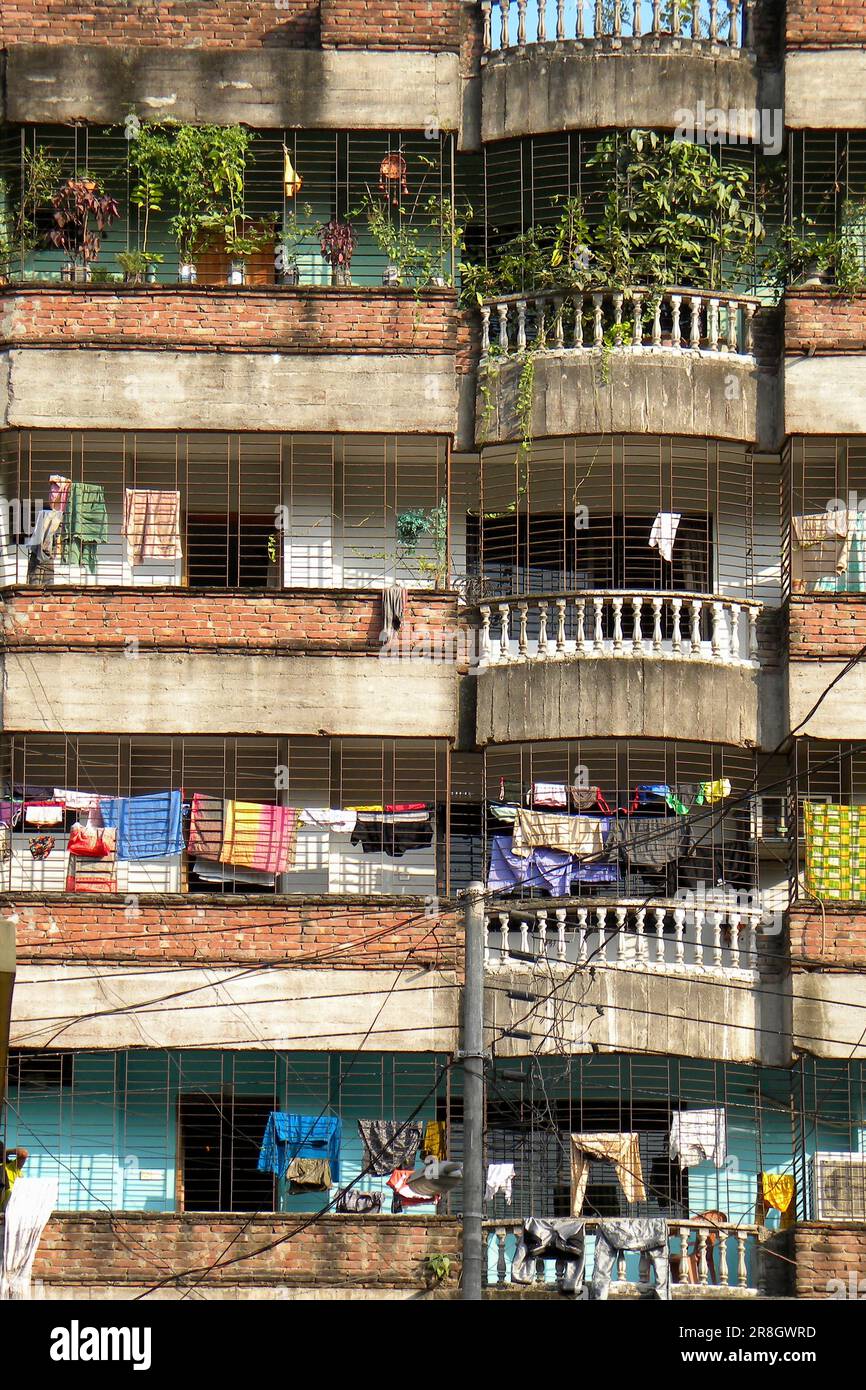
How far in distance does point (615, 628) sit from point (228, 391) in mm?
5009

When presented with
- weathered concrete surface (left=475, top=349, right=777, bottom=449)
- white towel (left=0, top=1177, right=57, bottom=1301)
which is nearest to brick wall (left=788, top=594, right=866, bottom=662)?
weathered concrete surface (left=475, top=349, right=777, bottom=449)

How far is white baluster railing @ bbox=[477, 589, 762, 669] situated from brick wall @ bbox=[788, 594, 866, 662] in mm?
629

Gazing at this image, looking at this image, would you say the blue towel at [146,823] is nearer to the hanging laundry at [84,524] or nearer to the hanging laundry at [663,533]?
the hanging laundry at [84,524]

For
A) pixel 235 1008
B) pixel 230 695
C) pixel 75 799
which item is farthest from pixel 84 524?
pixel 235 1008

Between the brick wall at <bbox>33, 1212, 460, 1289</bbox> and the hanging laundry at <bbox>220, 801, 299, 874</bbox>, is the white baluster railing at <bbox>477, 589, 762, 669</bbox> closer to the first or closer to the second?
the hanging laundry at <bbox>220, 801, 299, 874</bbox>

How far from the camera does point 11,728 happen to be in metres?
23.0

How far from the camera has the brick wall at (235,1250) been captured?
21641mm

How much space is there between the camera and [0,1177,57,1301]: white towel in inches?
843

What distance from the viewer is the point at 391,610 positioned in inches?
911

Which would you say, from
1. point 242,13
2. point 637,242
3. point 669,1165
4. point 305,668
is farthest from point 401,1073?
point 242,13

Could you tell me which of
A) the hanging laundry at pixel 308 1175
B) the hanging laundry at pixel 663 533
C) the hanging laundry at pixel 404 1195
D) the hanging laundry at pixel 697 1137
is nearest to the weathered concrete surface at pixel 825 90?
the hanging laundry at pixel 663 533
